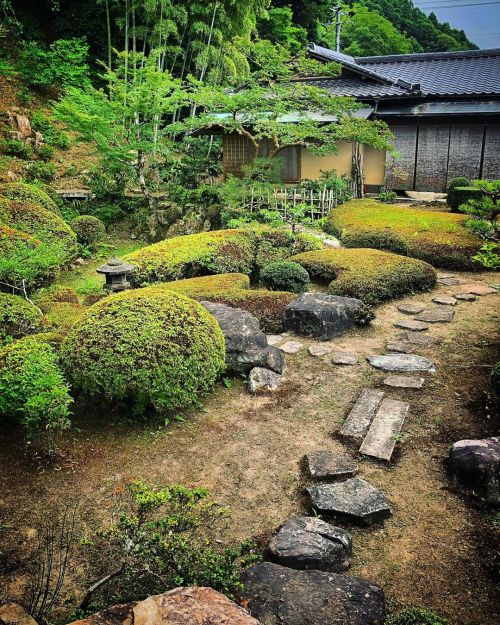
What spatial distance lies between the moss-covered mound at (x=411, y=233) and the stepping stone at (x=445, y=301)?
6.99 feet

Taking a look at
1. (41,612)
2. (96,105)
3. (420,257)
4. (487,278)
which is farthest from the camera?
(96,105)

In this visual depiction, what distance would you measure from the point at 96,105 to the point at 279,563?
13.4 metres

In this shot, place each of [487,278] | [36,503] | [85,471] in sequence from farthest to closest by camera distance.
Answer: [487,278]
[85,471]
[36,503]

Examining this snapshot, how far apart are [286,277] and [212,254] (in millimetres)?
1638

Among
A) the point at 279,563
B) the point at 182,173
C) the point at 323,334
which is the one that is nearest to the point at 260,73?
the point at 182,173

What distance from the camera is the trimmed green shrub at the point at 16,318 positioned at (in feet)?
19.5

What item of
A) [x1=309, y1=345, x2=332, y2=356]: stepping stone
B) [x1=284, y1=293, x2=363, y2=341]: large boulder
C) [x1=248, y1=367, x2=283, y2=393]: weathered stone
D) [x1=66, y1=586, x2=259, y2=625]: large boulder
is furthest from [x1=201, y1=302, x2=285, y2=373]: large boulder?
[x1=66, y1=586, x2=259, y2=625]: large boulder

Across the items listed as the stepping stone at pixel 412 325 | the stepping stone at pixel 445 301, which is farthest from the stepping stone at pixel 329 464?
the stepping stone at pixel 445 301

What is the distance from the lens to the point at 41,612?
2830 millimetres

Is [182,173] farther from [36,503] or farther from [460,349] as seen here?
[36,503]

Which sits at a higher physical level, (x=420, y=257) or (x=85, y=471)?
(x=420, y=257)

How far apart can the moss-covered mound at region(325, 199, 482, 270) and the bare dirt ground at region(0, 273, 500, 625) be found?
469 cm

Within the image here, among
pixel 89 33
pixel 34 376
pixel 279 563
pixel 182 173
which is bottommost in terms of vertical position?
pixel 279 563

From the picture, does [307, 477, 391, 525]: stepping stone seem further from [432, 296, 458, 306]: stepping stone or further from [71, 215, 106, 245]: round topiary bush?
[71, 215, 106, 245]: round topiary bush
